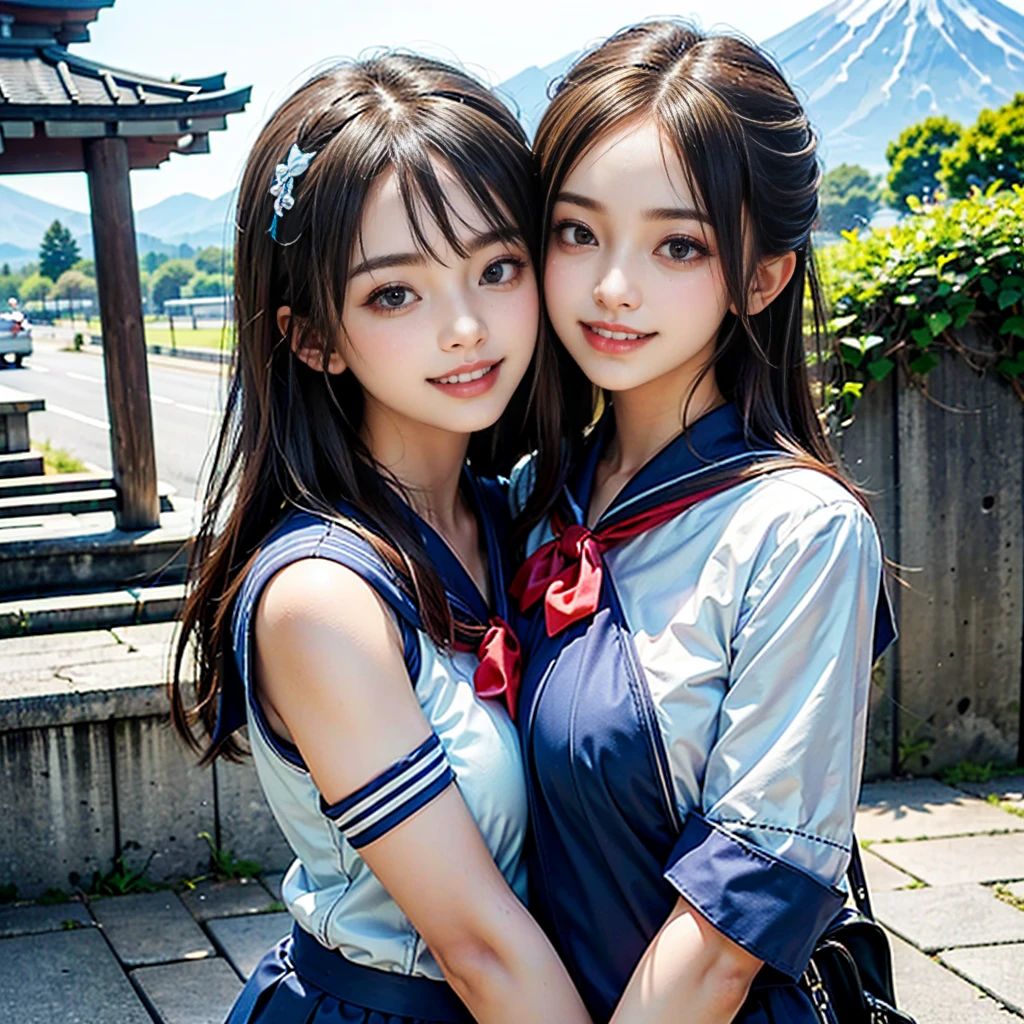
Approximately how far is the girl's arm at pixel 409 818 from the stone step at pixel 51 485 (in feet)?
18.3

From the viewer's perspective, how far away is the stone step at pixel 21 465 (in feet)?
24.2

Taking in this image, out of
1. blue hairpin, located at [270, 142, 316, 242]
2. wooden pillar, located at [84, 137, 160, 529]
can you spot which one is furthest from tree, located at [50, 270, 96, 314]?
blue hairpin, located at [270, 142, 316, 242]

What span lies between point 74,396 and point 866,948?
27.8m

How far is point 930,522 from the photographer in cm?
412

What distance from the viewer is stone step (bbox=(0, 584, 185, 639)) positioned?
16.1 feet

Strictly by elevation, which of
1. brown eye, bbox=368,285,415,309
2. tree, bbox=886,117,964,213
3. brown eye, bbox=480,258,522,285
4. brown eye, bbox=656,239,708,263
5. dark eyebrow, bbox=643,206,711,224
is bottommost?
brown eye, bbox=368,285,415,309

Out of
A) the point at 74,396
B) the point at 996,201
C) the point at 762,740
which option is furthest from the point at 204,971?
the point at 74,396

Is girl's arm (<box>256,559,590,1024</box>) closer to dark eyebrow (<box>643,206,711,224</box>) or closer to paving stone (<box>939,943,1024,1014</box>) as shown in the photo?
dark eyebrow (<box>643,206,711,224</box>)

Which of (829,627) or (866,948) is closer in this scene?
(829,627)

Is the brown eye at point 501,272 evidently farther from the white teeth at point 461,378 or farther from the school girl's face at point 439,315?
the white teeth at point 461,378

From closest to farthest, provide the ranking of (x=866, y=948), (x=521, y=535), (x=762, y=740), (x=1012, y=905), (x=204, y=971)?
1. (x=762, y=740)
2. (x=866, y=948)
3. (x=521, y=535)
4. (x=204, y=971)
5. (x=1012, y=905)

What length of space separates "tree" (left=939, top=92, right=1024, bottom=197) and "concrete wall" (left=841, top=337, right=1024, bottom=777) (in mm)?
44497

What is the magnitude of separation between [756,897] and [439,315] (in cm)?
76

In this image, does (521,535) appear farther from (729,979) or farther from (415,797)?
(729,979)
